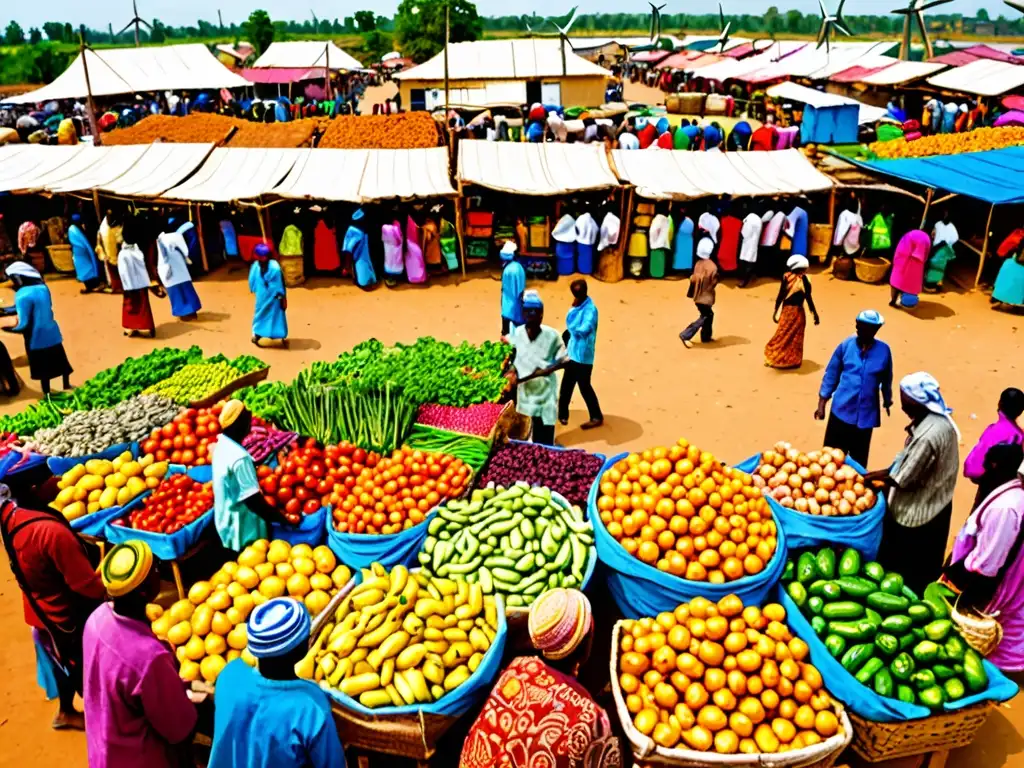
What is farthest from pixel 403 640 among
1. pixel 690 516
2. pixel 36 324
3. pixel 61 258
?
pixel 61 258

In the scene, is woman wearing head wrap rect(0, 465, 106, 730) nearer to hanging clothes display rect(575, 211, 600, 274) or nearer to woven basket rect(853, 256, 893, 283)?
hanging clothes display rect(575, 211, 600, 274)

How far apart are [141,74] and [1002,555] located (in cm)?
3067

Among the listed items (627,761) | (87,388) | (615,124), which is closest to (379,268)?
(87,388)

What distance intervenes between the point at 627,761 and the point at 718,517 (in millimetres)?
1313

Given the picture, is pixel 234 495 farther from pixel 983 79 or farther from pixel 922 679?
pixel 983 79

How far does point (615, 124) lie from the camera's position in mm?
23844

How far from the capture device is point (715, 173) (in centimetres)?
1266

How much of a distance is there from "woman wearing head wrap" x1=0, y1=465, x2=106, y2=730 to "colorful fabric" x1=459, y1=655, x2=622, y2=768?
211cm

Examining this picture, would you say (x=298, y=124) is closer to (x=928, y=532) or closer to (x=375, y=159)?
(x=375, y=159)

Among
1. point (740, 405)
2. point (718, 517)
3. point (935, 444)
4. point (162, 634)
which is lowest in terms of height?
point (740, 405)

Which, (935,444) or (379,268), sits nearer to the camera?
(935,444)

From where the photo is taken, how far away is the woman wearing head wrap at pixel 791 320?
8.16 metres

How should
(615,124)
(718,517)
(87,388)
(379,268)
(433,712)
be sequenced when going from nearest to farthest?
1. (433,712)
2. (718,517)
3. (87,388)
4. (379,268)
5. (615,124)

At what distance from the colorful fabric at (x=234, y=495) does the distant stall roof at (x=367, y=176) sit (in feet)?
26.0
